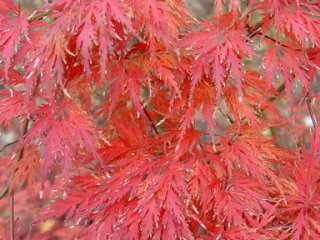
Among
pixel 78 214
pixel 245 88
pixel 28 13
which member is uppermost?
pixel 28 13

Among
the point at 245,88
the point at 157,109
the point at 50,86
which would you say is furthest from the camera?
the point at 157,109

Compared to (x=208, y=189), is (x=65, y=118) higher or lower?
higher

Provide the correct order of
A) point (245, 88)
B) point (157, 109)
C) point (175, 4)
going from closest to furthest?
point (175, 4)
point (245, 88)
point (157, 109)

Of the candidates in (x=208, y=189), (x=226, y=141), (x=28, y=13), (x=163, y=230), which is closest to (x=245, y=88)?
(x=226, y=141)

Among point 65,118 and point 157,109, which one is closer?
point 65,118

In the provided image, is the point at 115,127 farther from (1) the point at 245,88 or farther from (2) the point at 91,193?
(1) the point at 245,88

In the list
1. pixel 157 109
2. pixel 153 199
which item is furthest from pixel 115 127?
pixel 153 199

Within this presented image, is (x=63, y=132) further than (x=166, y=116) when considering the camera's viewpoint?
No
